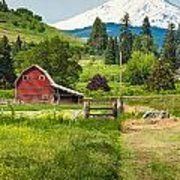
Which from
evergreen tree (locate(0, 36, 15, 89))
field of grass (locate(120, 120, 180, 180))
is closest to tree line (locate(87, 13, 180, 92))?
evergreen tree (locate(0, 36, 15, 89))

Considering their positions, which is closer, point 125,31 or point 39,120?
point 39,120

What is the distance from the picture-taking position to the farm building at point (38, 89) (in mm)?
100812

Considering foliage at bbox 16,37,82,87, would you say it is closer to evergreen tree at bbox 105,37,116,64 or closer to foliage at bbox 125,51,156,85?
foliage at bbox 125,51,156,85

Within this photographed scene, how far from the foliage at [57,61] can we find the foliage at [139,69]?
87.0ft

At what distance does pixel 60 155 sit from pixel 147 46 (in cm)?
16362

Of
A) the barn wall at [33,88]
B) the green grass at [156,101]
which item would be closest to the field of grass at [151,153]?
the green grass at [156,101]

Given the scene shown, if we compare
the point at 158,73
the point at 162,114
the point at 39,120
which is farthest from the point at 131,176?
the point at 158,73

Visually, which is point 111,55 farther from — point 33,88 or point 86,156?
point 86,156

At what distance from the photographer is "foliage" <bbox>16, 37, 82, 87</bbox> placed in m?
116

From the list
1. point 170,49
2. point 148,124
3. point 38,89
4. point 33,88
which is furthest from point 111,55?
point 148,124

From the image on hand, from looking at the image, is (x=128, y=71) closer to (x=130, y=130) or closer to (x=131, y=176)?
(x=130, y=130)

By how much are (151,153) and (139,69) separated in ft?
405

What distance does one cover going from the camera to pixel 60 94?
10162 cm

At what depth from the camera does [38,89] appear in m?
Answer: 106
